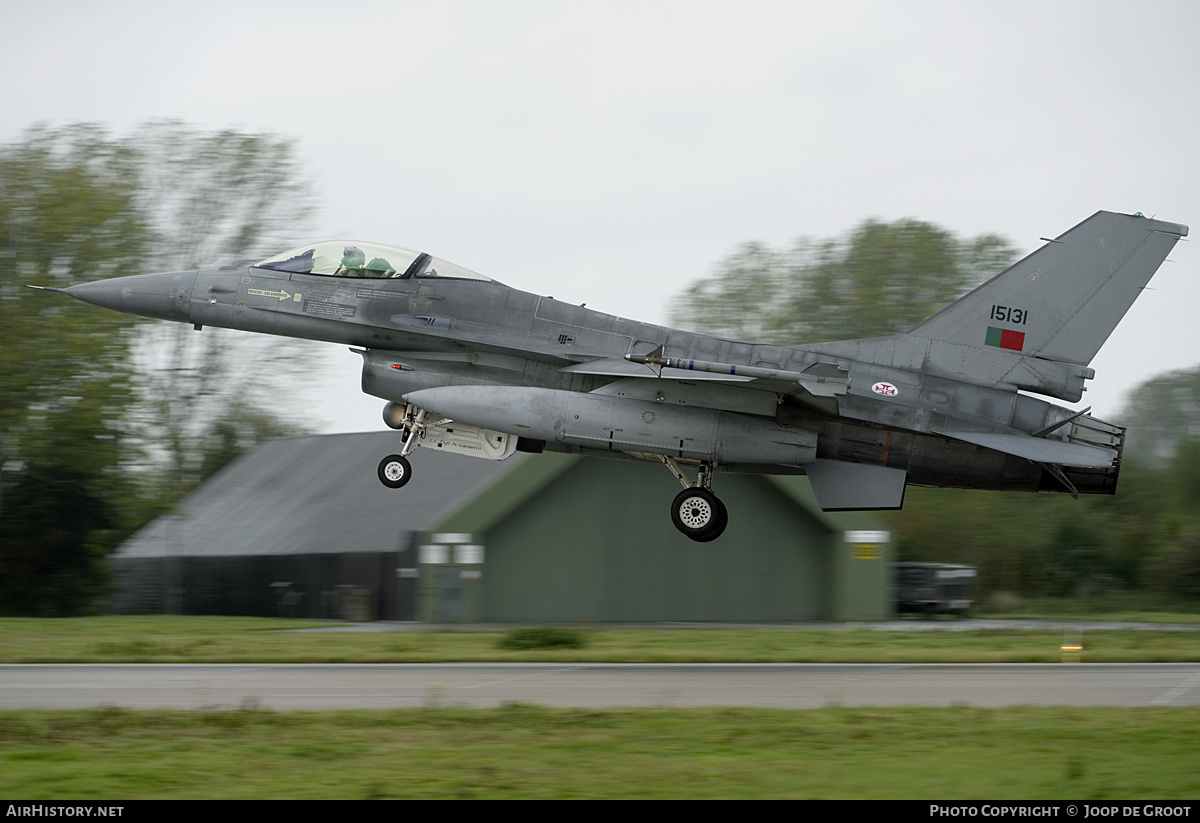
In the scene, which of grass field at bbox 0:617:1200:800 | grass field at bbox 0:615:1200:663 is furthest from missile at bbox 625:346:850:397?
grass field at bbox 0:617:1200:800

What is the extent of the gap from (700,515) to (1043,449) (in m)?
4.98

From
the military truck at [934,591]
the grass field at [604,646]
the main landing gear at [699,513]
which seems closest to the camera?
the main landing gear at [699,513]

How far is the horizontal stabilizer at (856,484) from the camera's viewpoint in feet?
60.6

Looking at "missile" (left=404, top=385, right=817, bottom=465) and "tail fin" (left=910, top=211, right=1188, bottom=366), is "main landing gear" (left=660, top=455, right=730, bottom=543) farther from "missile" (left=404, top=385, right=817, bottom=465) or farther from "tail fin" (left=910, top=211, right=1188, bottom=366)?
"tail fin" (left=910, top=211, right=1188, bottom=366)

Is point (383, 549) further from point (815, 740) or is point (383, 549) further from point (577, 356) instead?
point (815, 740)

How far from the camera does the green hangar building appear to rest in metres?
30.4

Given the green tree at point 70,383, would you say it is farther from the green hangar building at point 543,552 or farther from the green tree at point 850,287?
the green tree at point 850,287

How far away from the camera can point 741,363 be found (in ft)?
60.8

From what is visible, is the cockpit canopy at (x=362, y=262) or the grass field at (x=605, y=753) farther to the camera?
the cockpit canopy at (x=362, y=262)

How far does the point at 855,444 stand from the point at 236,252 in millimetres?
31312

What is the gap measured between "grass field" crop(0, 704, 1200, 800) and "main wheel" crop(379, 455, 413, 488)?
6117 mm

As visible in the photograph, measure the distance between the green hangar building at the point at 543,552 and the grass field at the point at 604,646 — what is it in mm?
4109

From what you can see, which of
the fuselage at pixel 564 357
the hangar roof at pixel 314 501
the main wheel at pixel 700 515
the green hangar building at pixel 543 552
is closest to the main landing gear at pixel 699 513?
the main wheel at pixel 700 515

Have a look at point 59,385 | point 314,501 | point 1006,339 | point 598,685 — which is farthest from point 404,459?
point 59,385
